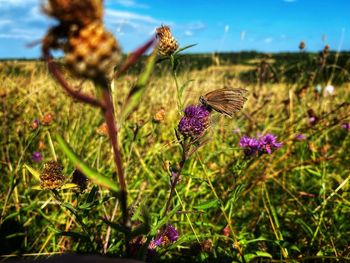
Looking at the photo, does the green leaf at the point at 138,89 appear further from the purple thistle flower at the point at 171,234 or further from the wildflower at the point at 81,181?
the purple thistle flower at the point at 171,234

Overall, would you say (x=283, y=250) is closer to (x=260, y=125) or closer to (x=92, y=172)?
(x=92, y=172)

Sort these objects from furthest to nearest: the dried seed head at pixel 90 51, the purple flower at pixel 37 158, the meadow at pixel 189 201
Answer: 1. the purple flower at pixel 37 158
2. the meadow at pixel 189 201
3. the dried seed head at pixel 90 51

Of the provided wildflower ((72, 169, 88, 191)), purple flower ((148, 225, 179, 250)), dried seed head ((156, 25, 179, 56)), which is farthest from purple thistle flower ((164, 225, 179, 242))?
dried seed head ((156, 25, 179, 56))

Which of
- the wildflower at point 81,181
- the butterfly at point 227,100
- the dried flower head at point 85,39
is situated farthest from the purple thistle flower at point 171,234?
the dried flower head at point 85,39

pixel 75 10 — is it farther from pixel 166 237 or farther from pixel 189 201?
pixel 189 201

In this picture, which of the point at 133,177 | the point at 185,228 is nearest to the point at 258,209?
the point at 185,228

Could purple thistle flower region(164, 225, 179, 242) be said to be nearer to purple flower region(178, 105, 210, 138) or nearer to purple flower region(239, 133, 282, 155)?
purple flower region(178, 105, 210, 138)
